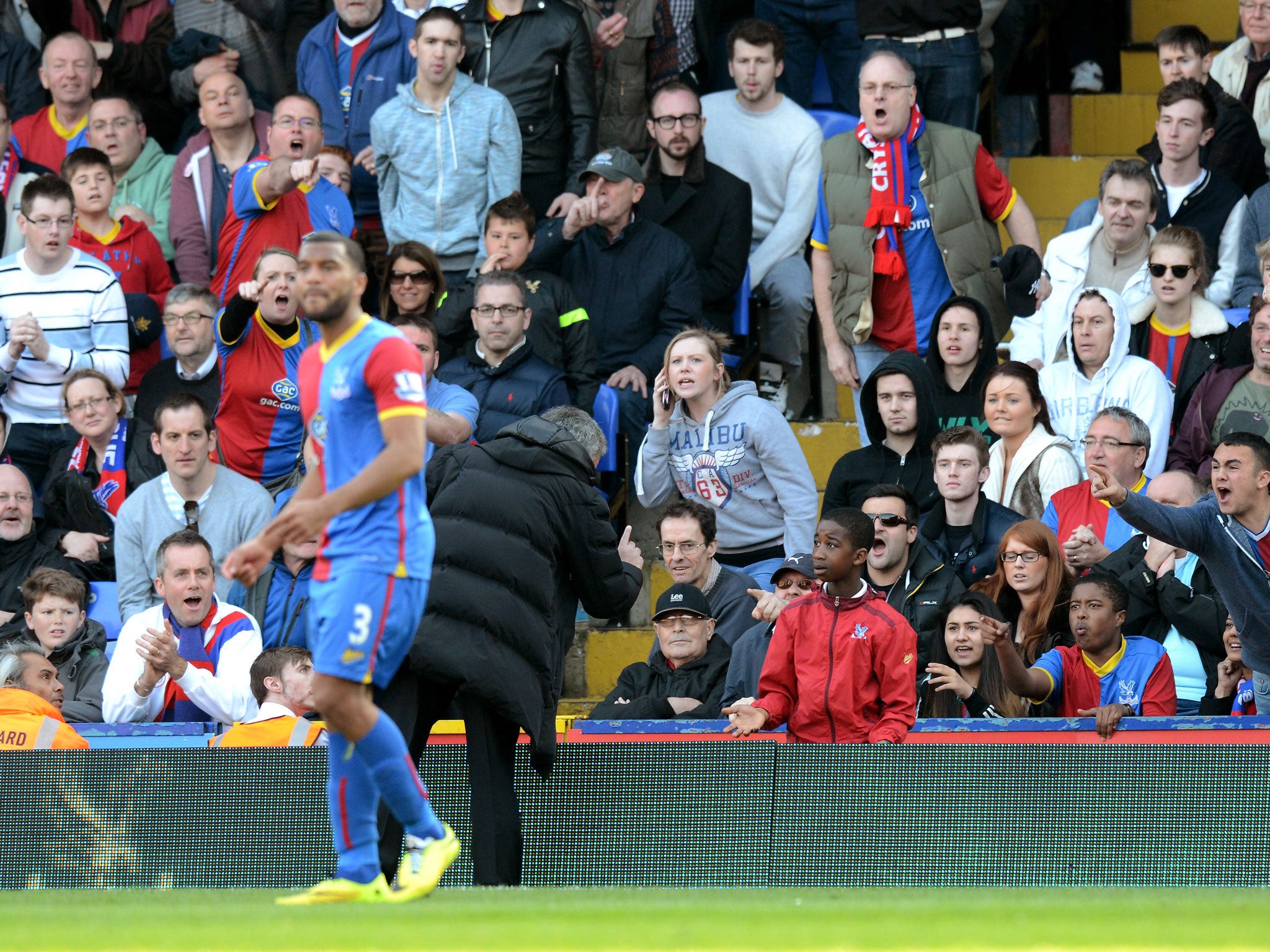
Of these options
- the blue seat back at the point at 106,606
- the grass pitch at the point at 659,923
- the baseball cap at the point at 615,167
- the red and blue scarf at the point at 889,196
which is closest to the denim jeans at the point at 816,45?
the red and blue scarf at the point at 889,196

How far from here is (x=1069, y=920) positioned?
4.30 m

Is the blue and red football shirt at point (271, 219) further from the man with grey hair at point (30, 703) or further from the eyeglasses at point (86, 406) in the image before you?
the man with grey hair at point (30, 703)

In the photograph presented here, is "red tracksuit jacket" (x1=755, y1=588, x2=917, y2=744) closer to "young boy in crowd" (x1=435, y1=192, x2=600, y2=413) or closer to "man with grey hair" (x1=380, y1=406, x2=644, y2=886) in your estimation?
"man with grey hair" (x1=380, y1=406, x2=644, y2=886)

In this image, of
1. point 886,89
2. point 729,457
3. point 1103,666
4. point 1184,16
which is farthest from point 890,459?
point 1184,16

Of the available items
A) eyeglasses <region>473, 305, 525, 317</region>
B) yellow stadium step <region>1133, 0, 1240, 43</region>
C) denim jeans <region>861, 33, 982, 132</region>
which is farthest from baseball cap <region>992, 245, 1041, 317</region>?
yellow stadium step <region>1133, 0, 1240, 43</region>

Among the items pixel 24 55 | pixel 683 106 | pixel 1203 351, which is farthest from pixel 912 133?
pixel 24 55

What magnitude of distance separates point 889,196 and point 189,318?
385 cm

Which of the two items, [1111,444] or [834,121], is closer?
[1111,444]

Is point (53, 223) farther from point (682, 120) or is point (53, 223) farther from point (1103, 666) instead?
point (1103, 666)

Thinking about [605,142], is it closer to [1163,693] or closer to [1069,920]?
[1163,693]

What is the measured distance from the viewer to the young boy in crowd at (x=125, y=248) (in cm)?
973

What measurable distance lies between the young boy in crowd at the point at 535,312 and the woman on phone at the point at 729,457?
63 centimetres

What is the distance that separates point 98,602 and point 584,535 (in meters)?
3.49

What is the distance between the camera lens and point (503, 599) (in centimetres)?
569
